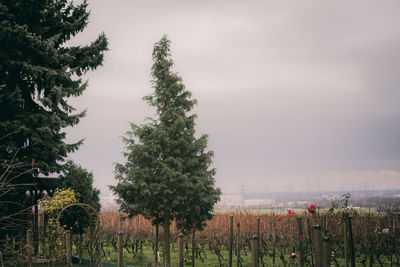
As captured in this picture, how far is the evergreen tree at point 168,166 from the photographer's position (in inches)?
520

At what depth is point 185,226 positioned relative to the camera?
46.5 ft

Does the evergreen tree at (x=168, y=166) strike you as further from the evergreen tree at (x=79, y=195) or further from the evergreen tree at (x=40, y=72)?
the evergreen tree at (x=40, y=72)

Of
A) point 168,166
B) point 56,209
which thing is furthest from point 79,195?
point 168,166

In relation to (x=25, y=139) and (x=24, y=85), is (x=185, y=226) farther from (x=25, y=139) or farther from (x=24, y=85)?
(x=24, y=85)

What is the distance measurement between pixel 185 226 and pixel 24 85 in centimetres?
856

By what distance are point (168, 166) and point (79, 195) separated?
133 inches

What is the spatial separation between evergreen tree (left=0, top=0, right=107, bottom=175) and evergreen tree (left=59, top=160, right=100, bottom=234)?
92cm

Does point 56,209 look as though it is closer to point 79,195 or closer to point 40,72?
point 79,195

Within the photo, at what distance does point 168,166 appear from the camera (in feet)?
43.9

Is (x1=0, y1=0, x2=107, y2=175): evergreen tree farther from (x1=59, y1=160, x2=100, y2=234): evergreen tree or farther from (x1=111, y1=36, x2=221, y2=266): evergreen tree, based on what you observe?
(x1=111, y1=36, x2=221, y2=266): evergreen tree

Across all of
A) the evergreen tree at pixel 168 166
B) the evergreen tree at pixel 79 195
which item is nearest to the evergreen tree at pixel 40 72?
the evergreen tree at pixel 79 195

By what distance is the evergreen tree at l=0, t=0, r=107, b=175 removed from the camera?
1407 centimetres

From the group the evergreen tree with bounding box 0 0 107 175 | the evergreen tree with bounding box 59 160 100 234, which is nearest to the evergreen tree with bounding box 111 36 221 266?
the evergreen tree with bounding box 59 160 100 234

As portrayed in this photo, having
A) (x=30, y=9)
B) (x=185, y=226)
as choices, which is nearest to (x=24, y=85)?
(x=30, y=9)
